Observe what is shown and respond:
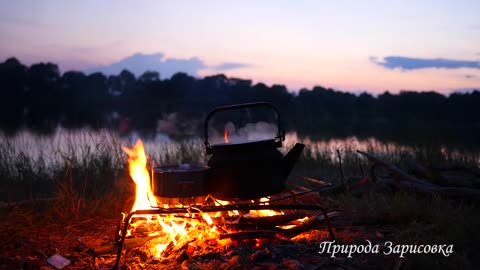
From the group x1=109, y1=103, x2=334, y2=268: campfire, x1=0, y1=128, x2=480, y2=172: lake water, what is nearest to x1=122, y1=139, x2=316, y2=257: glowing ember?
x1=109, y1=103, x2=334, y2=268: campfire

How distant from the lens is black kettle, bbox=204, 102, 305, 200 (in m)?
2.94

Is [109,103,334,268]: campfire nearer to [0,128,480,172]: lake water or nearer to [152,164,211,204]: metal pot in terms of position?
[152,164,211,204]: metal pot

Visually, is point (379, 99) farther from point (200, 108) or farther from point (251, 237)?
point (251, 237)

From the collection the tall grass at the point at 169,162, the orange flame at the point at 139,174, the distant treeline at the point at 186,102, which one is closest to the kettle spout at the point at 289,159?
the tall grass at the point at 169,162

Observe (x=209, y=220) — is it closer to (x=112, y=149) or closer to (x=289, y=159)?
(x=289, y=159)

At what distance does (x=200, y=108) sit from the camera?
20094mm

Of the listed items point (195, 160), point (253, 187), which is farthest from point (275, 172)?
point (195, 160)

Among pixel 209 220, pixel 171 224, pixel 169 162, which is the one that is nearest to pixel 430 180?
pixel 209 220

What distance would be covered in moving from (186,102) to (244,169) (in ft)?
61.4

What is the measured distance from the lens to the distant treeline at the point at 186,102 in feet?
55.8

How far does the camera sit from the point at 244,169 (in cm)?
294

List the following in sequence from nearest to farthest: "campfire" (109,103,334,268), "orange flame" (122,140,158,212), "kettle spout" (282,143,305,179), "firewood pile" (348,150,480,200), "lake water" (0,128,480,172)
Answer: "campfire" (109,103,334,268)
"kettle spout" (282,143,305,179)
"orange flame" (122,140,158,212)
"firewood pile" (348,150,480,200)
"lake water" (0,128,480,172)

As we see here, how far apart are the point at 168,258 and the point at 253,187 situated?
30.2 inches

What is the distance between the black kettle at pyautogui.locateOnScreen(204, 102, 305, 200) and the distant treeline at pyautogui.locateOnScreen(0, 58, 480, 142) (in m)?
9.62
